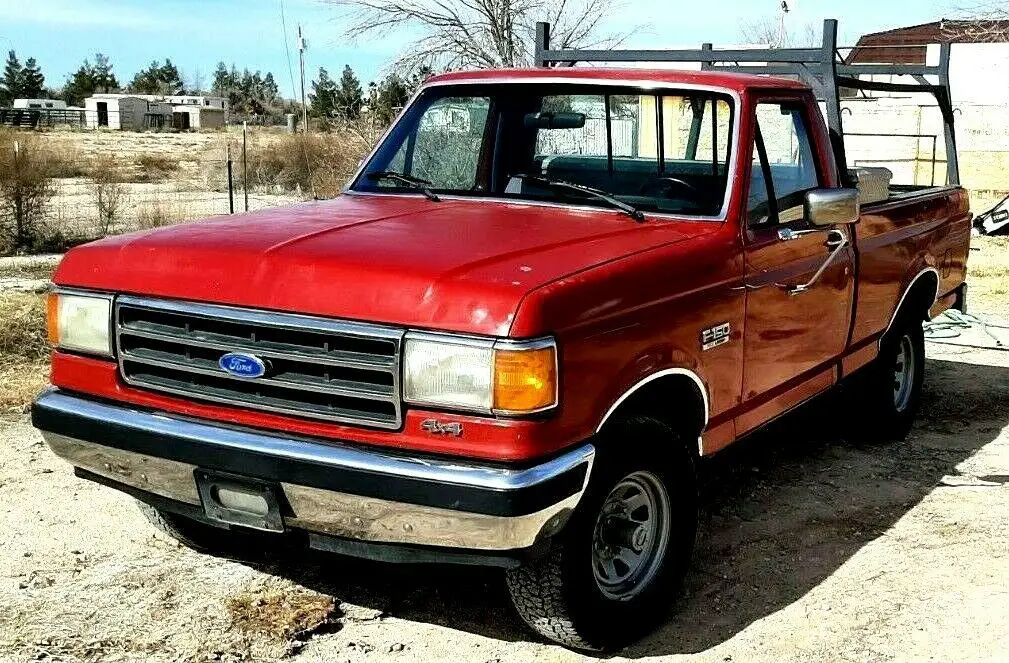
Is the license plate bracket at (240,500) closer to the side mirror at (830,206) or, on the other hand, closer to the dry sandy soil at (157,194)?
the side mirror at (830,206)

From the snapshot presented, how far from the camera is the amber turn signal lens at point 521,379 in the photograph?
3.06 meters

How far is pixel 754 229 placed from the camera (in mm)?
4324

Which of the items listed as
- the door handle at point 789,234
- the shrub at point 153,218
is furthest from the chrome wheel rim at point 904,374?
the shrub at point 153,218

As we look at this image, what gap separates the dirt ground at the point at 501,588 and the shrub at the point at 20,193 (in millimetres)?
8724

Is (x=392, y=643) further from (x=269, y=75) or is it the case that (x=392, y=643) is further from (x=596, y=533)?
(x=269, y=75)

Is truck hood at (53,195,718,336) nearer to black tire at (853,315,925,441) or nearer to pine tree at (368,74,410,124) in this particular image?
black tire at (853,315,925,441)

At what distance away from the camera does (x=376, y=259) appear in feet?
10.9

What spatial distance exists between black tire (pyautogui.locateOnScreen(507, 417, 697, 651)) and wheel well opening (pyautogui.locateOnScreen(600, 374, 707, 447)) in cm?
8

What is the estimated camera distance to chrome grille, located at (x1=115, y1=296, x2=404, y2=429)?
3191 millimetres

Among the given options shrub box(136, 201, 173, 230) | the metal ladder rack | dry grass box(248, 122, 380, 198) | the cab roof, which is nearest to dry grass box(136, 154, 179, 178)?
dry grass box(248, 122, 380, 198)

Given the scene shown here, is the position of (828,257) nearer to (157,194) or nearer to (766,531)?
(766,531)

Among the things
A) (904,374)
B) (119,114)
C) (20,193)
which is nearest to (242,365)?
(904,374)

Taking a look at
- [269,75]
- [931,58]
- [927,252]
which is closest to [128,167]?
[931,58]

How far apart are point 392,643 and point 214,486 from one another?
853 millimetres
